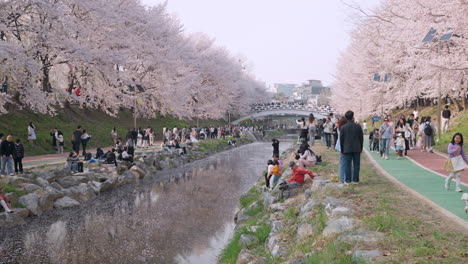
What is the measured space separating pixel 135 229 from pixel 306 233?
7.07 metres

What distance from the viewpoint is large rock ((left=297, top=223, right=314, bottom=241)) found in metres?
7.08

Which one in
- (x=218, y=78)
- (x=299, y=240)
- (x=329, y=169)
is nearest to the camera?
(x=299, y=240)

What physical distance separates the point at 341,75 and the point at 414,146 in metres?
29.7

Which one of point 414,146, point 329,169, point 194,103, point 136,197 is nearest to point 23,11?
point 136,197

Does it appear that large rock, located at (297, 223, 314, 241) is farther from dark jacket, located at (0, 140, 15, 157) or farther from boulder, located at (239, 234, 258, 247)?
dark jacket, located at (0, 140, 15, 157)

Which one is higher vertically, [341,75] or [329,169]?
[341,75]

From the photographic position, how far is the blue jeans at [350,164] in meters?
9.23

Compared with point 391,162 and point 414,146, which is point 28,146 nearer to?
point 391,162

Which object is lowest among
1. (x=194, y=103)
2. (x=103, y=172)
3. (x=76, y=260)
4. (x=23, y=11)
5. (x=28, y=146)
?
(x=76, y=260)

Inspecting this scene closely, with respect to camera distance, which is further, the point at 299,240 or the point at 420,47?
the point at 420,47

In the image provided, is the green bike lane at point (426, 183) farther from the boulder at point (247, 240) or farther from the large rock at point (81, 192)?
the large rock at point (81, 192)

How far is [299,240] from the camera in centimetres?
708

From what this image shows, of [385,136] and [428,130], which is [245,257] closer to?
[385,136]

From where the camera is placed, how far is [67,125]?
26203mm
